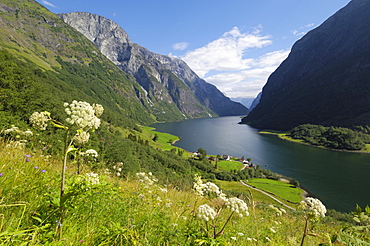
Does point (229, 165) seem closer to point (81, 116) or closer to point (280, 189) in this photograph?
point (280, 189)

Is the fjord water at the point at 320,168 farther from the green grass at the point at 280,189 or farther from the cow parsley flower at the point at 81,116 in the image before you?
the cow parsley flower at the point at 81,116

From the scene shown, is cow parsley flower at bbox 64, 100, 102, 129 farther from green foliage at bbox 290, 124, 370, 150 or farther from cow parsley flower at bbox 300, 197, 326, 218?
green foliage at bbox 290, 124, 370, 150

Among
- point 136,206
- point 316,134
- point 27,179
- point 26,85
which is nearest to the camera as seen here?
point 27,179

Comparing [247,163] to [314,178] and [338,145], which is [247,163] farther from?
[338,145]

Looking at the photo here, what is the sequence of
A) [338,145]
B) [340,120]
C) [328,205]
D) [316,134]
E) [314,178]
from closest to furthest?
[328,205] → [314,178] → [338,145] → [316,134] → [340,120]

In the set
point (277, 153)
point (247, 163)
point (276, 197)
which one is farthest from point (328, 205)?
point (277, 153)

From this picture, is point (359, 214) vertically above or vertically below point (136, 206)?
above

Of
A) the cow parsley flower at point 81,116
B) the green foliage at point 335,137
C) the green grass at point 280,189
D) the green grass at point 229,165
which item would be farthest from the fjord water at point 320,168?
the cow parsley flower at point 81,116

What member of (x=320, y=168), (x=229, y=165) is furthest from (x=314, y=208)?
(x=320, y=168)

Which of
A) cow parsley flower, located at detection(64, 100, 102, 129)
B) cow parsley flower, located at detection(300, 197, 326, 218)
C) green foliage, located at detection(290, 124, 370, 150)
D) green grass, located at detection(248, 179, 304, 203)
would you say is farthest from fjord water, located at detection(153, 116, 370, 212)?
cow parsley flower, located at detection(64, 100, 102, 129)
